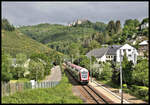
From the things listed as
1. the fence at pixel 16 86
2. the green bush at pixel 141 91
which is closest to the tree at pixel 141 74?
the green bush at pixel 141 91

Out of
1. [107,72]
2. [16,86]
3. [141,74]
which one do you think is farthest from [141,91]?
[107,72]

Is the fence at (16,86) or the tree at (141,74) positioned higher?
the tree at (141,74)

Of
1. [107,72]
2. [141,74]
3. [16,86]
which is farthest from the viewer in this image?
[107,72]

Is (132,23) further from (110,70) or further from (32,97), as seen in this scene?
(32,97)

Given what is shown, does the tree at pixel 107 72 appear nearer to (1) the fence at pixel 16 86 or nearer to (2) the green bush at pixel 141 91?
(1) the fence at pixel 16 86

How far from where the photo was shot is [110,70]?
4806cm

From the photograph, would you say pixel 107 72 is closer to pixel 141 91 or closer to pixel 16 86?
pixel 141 91

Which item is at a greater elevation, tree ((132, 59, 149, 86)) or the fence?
tree ((132, 59, 149, 86))

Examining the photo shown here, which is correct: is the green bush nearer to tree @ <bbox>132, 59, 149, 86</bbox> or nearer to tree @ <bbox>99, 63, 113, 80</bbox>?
tree @ <bbox>132, 59, 149, 86</bbox>

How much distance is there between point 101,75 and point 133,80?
15.4 metres

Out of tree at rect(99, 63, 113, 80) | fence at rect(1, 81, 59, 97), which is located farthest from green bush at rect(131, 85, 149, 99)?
tree at rect(99, 63, 113, 80)

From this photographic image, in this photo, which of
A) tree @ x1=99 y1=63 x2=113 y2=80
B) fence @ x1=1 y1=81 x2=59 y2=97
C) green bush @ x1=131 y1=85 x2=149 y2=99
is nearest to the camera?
fence @ x1=1 y1=81 x2=59 y2=97

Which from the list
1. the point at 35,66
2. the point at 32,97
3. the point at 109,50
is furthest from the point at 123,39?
the point at 32,97

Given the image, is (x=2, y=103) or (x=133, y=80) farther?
(x=133, y=80)
